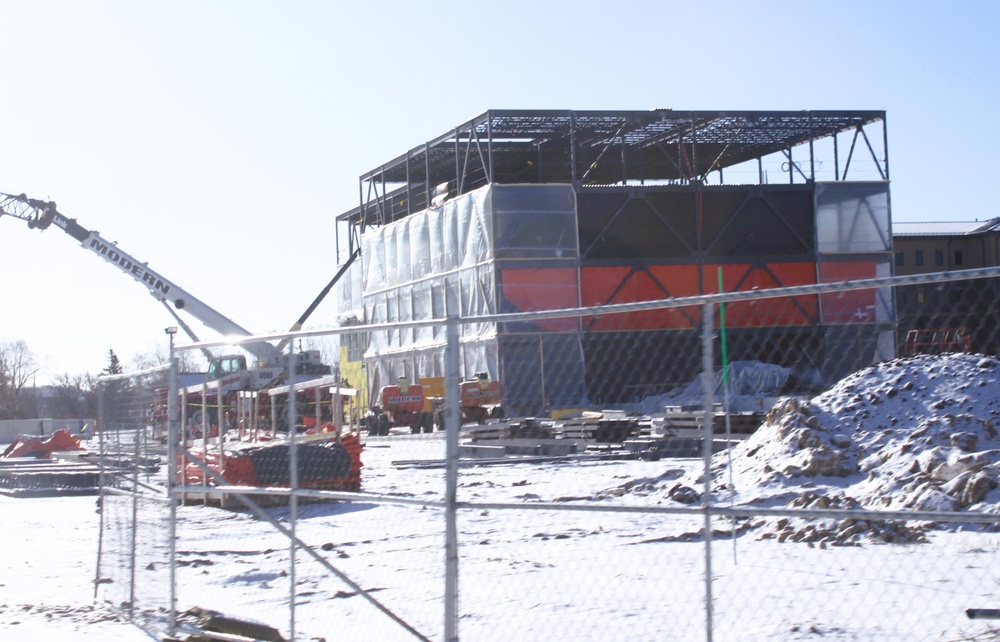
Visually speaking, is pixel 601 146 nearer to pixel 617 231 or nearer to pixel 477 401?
pixel 617 231

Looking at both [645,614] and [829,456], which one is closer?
[645,614]

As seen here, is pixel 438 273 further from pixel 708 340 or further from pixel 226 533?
pixel 708 340

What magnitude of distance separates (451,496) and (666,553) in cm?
500

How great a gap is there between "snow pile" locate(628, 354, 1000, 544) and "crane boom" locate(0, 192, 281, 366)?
28.4 m

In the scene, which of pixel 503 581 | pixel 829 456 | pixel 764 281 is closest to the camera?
pixel 503 581

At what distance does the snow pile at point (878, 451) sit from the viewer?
11.0 m

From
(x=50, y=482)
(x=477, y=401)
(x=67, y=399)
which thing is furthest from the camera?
(x=67, y=399)

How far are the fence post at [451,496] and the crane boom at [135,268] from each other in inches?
1370

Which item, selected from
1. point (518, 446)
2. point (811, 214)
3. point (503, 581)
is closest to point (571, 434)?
point (518, 446)

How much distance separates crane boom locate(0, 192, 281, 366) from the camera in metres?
42.4

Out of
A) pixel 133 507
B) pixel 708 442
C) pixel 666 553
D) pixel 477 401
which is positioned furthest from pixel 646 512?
pixel 477 401

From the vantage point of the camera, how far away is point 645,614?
7.86 m

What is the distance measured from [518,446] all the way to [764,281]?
80.4ft

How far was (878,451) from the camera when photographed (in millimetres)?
13484
